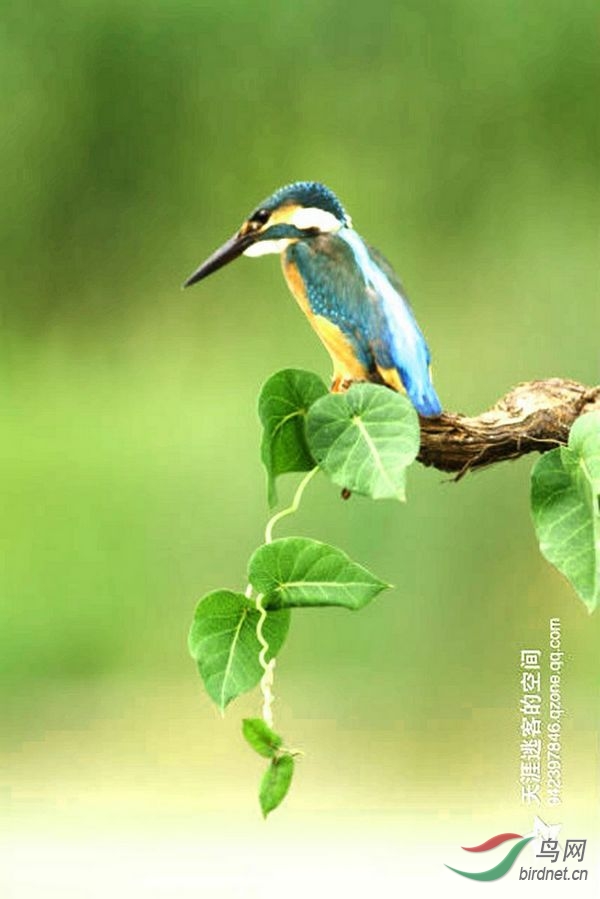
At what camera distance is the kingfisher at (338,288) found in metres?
0.93

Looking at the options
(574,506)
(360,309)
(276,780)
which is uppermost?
(360,309)

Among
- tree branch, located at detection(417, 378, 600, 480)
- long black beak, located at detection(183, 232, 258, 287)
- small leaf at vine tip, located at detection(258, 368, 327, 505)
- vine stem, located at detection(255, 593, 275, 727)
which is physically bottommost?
vine stem, located at detection(255, 593, 275, 727)

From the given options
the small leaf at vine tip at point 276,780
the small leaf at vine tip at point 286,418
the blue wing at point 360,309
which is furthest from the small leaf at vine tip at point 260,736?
the blue wing at point 360,309

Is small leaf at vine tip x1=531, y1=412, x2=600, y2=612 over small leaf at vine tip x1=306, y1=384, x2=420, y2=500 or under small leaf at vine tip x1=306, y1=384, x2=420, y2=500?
under

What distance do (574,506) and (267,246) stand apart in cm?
27

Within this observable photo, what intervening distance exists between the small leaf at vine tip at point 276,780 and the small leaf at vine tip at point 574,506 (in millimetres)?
194

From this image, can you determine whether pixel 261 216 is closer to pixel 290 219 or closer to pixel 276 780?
pixel 290 219

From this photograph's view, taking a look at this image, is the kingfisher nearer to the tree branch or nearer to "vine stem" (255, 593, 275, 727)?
the tree branch

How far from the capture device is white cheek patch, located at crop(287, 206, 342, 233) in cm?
94

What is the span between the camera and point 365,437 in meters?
0.83

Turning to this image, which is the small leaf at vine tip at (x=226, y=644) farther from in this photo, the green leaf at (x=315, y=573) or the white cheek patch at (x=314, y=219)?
the white cheek patch at (x=314, y=219)

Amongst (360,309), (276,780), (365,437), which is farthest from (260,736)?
(360,309)

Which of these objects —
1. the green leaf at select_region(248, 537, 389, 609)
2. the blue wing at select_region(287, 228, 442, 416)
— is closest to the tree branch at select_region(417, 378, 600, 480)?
the blue wing at select_region(287, 228, 442, 416)

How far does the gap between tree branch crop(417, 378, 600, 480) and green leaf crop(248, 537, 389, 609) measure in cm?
13
